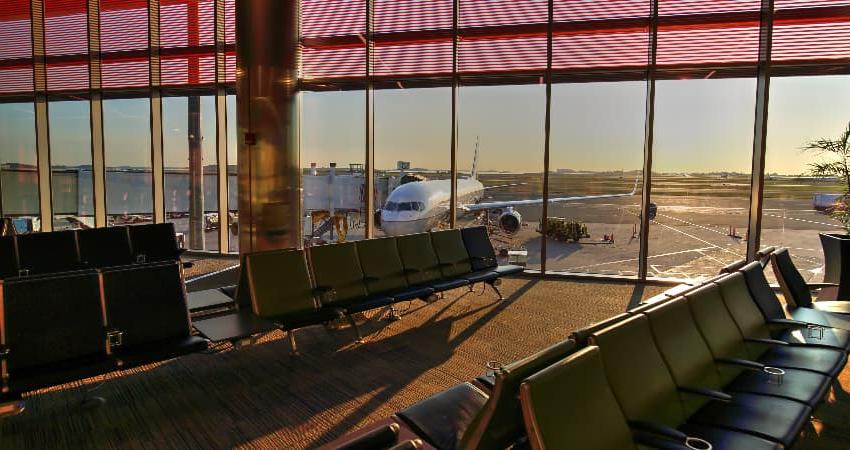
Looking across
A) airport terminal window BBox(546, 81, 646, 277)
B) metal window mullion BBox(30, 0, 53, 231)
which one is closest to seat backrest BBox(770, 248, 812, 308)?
airport terminal window BBox(546, 81, 646, 277)

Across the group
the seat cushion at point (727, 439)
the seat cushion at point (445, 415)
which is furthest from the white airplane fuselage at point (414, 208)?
the seat cushion at point (727, 439)

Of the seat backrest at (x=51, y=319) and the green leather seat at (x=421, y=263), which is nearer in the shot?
the seat backrest at (x=51, y=319)

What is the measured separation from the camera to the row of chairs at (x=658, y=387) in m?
1.61

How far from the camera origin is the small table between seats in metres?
3.67

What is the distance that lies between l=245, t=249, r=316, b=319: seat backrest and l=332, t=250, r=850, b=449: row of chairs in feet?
7.49

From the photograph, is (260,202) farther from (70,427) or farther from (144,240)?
(70,427)

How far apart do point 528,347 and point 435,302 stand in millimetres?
1884

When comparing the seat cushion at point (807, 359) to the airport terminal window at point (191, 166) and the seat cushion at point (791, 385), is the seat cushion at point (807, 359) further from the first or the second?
the airport terminal window at point (191, 166)

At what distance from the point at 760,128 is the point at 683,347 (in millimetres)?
5622

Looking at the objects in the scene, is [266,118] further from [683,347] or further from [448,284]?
[683,347]

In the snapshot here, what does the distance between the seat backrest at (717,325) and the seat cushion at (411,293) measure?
271 centimetres

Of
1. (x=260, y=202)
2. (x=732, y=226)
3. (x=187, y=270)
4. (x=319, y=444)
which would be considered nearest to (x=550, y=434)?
(x=319, y=444)

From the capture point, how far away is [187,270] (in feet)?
26.8

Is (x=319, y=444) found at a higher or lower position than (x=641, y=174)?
lower
